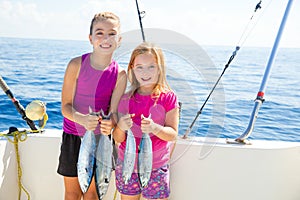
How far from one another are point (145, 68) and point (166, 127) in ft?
1.01

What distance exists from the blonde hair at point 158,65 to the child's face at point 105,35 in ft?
0.39

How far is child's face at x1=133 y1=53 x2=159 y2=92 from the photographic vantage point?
154cm

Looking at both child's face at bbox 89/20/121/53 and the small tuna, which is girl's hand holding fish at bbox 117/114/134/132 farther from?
child's face at bbox 89/20/121/53

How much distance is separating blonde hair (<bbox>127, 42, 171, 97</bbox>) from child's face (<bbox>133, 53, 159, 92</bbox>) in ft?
0.06

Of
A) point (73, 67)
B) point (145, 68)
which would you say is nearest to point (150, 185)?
point (145, 68)

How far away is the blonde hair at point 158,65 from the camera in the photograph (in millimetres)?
1560

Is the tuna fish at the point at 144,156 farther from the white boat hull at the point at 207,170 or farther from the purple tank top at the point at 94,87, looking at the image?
the white boat hull at the point at 207,170

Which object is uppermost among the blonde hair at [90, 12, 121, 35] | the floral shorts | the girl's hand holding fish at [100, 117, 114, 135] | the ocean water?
the ocean water

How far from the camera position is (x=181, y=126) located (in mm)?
2207

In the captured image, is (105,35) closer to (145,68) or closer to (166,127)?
(145,68)

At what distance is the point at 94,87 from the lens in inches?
62.2

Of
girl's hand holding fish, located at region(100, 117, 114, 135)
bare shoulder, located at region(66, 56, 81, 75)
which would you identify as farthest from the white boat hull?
girl's hand holding fish, located at region(100, 117, 114, 135)

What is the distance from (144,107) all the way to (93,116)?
318 mm

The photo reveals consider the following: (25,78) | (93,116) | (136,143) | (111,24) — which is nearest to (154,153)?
(136,143)
